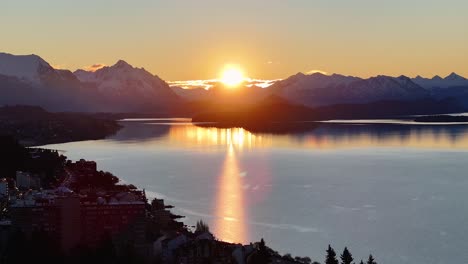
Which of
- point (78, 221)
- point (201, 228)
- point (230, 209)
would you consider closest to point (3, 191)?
point (78, 221)

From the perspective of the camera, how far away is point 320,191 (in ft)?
82.2

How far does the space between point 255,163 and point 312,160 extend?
3.48 m

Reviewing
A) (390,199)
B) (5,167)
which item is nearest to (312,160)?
(390,199)

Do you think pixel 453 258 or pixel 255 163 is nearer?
pixel 453 258

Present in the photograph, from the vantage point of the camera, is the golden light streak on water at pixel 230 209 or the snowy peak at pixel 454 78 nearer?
the golden light streak on water at pixel 230 209

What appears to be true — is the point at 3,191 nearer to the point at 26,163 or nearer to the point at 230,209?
the point at 230,209

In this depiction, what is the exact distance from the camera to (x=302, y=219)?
761 inches

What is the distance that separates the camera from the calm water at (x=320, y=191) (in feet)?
54.9

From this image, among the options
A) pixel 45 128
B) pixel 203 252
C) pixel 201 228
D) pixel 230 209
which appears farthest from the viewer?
pixel 45 128

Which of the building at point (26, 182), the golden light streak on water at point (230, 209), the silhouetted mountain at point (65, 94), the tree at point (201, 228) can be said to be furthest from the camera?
the silhouetted mountain at point (65, 94)

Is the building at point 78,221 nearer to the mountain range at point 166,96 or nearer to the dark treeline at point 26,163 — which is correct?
the dark treeline at point 26,163

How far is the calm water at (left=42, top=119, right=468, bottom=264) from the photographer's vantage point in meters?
16.7

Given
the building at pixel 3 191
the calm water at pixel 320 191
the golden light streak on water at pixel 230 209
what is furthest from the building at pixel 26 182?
the golden light streak on water at pixel 230 209

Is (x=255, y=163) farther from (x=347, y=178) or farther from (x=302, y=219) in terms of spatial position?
(x=302, y=219)
